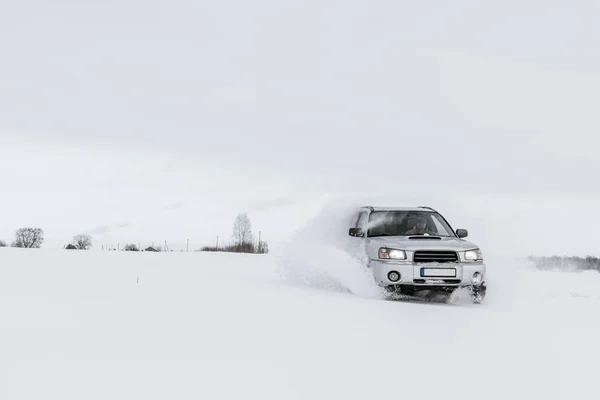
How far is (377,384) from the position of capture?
470 centimetres

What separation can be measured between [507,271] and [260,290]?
238 inches

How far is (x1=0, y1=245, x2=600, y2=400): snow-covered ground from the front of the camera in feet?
14.8

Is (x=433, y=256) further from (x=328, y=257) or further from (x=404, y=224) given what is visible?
(x=328, y=257)

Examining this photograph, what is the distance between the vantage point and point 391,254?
11.2 m

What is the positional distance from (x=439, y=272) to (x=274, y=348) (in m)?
5.96

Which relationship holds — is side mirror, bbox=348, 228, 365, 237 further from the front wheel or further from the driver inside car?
the front wheel

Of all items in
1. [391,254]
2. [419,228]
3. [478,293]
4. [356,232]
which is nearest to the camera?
[391,254]

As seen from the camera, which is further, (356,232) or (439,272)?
(356,232)

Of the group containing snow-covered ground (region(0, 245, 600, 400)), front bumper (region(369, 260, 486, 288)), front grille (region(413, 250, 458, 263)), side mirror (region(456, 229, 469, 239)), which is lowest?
snow-covered ground (region(0, 245, 600, 400))

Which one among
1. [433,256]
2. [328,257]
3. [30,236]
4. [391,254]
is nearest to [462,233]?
[433,256]

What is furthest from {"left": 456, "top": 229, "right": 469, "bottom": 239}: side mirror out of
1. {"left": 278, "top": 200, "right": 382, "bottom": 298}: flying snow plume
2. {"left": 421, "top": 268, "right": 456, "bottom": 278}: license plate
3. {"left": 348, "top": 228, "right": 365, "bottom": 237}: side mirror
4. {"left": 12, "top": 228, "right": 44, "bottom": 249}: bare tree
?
{"left": 12, "top": 228, "right": 44, "bottom": 249}: bare tree

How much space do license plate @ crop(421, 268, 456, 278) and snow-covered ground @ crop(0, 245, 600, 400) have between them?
0.94 meters

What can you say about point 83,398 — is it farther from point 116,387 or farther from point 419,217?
point 419,217

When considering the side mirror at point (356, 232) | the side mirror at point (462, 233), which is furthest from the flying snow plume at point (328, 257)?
the side mirror at point (462, 233)
